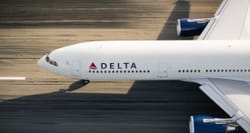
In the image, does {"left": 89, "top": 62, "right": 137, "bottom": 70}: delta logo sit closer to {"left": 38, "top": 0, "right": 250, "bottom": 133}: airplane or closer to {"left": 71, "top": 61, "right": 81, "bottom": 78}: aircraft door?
{"left": 38, "top": 0, "right": 250, "bottom": 133}: airplane

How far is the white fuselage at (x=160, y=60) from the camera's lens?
1070 inches

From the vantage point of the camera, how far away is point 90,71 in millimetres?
27797

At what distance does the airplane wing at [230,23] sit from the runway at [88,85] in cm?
385

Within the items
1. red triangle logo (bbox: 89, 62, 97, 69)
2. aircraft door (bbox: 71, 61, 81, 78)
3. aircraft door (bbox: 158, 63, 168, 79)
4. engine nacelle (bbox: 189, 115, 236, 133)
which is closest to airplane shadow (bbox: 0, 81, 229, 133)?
aircraft door (bbox: 71, 61, 81, 78)

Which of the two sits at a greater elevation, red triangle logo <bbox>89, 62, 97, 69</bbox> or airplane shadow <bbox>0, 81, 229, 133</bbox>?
red triangle logo <bbox>89, 62, 97, 69</bbox>

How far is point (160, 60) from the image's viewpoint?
27.3 meters

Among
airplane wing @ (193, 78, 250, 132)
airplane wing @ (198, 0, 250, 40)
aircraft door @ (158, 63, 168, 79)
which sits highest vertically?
airplane wing @ (198, 0, 250, 40)

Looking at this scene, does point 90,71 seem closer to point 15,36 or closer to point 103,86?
point 103,86

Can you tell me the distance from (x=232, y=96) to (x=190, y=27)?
8.75 meters

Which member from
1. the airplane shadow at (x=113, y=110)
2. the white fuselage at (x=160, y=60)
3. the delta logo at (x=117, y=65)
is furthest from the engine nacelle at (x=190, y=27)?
the delta logo at (x=117, y=65)

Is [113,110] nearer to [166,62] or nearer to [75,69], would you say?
[75,69]

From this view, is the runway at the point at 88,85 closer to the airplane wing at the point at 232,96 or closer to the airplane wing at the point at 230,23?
the airplane wing at the point at 232,96

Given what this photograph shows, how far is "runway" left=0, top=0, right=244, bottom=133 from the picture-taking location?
27047 millimetres

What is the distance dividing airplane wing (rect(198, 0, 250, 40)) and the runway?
3854 mm
